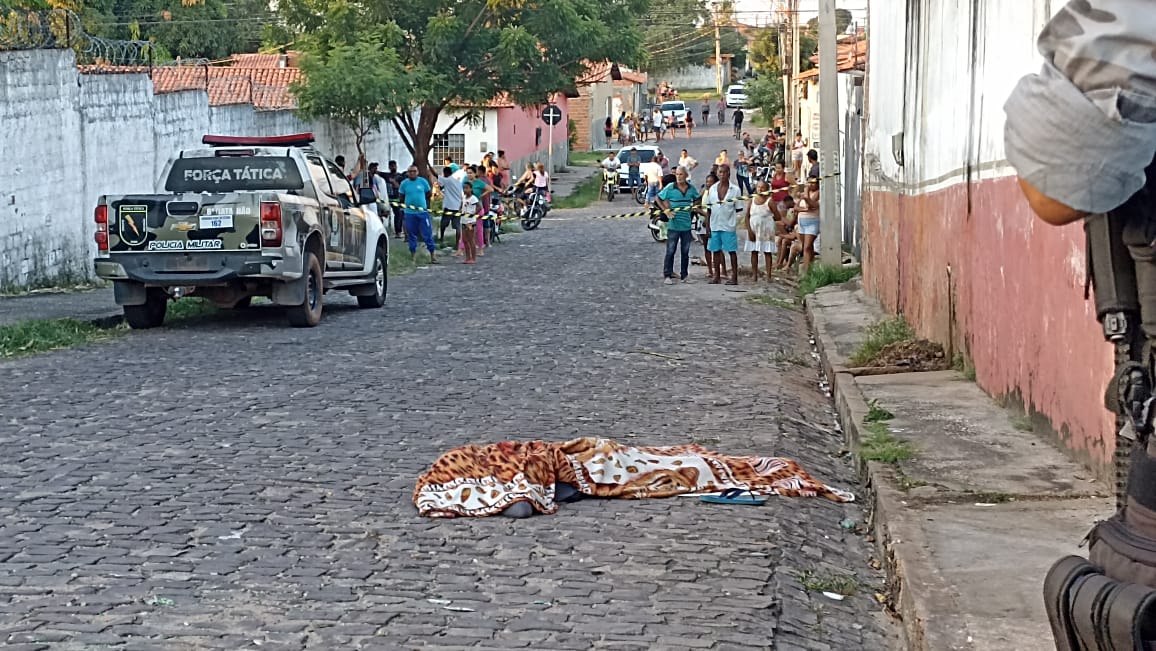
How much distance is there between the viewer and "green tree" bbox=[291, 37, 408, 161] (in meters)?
30.4

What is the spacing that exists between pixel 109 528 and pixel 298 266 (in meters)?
8.52

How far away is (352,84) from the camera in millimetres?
30203

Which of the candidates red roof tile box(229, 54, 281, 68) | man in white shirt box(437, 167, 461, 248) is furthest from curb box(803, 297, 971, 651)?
red roof tile box(229, 54, 281, 68)

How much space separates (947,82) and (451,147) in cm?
3999

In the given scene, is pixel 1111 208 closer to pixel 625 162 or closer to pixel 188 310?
pixel 188 310

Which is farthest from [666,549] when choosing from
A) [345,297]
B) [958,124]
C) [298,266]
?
[345,297]

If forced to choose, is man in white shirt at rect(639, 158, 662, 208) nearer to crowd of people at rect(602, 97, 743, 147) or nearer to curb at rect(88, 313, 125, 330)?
curb at rect(88, 313, 125, 330)

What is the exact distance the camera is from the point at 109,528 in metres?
6.90

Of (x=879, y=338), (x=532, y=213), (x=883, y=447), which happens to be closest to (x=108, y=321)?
(x=879, y=338)

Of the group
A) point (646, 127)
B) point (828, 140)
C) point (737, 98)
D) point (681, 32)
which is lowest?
point (828, 140)

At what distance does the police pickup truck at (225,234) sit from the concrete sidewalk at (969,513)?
630 centimetres

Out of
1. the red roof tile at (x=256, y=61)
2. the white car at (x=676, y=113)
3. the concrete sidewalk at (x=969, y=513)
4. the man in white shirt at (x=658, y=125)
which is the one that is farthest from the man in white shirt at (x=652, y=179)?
the white car at (x=676, y=113)

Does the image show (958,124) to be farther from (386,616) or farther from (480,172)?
(480,172)

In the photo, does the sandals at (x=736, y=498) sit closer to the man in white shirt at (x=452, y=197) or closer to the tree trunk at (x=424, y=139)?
the man in white shirt at (x=452, y=197)
